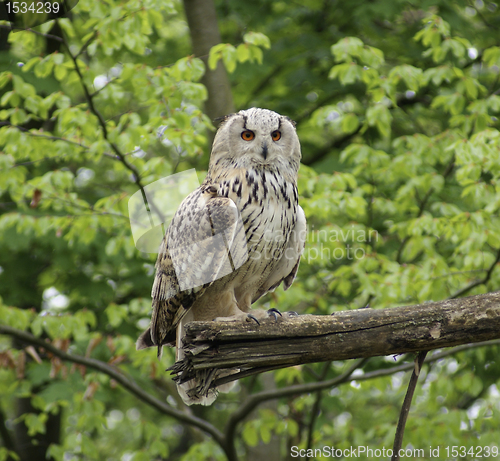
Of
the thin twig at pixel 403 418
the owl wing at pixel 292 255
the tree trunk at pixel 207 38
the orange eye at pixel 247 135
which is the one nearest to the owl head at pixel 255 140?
the orange eye at pixel 247 135

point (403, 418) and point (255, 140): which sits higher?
point (255, 140)

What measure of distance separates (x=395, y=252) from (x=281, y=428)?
2564 mm

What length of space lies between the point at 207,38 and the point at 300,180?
6.84 feet

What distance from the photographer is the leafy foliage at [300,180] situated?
16.8 feet

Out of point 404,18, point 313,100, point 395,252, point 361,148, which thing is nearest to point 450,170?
point 395,252

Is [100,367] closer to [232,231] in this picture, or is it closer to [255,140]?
[232,231]

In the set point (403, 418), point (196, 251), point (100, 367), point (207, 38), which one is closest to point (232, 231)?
point (196, 251)

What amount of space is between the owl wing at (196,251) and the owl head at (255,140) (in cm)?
29

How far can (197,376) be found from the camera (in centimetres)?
270

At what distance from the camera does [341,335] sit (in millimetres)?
2684

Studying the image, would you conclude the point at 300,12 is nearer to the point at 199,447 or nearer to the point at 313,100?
the point at 313,100
